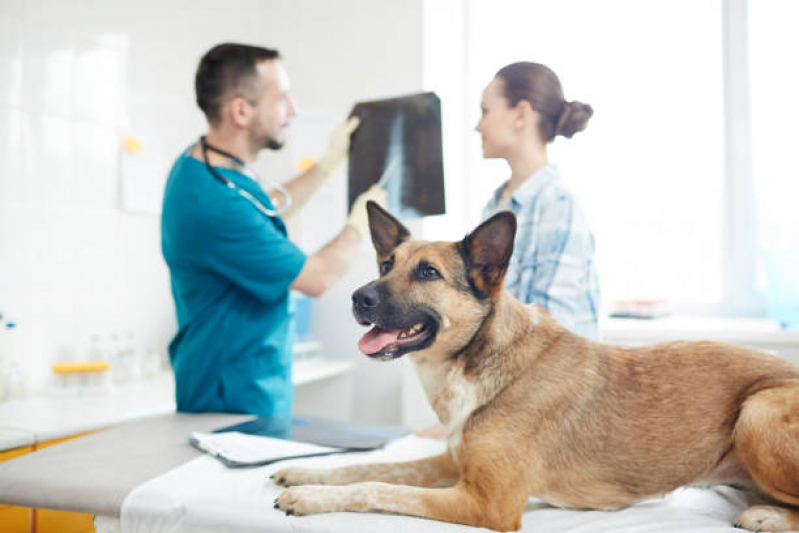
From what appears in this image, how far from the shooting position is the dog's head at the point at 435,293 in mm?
1087

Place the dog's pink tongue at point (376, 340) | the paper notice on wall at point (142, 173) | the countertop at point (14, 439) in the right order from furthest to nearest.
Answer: the paper notice on wall at point (142, 173) < the countertop at point (14, 439) < the dog's pink tongue at point (376, 340)

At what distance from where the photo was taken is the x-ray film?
4.96 feet

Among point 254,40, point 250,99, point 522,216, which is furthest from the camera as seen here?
point 254,40

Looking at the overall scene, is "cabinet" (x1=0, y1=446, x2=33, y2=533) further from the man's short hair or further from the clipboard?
the man's short hair

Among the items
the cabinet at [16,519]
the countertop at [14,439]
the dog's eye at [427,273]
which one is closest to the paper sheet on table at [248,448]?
the cabinet at [16,519]

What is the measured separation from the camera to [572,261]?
4.09ft

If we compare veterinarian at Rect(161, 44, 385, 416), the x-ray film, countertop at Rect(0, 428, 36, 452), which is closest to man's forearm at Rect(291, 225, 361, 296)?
veterinarian at Rect(161, 44, 385, 416)

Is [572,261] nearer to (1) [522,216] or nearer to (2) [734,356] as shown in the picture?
(1) [522,216]

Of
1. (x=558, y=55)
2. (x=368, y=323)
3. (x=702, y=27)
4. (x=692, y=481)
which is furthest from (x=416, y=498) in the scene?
(x=702, y=27)

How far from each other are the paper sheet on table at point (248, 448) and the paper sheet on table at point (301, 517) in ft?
0.14

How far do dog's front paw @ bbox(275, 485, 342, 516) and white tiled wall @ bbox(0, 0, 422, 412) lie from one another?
4.52 feet

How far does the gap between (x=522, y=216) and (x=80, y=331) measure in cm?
237

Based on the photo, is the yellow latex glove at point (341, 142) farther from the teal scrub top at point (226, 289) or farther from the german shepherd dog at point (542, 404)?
the german shepherd dog at point (542, 404)

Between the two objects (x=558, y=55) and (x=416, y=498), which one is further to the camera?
(x=558, y=55)
